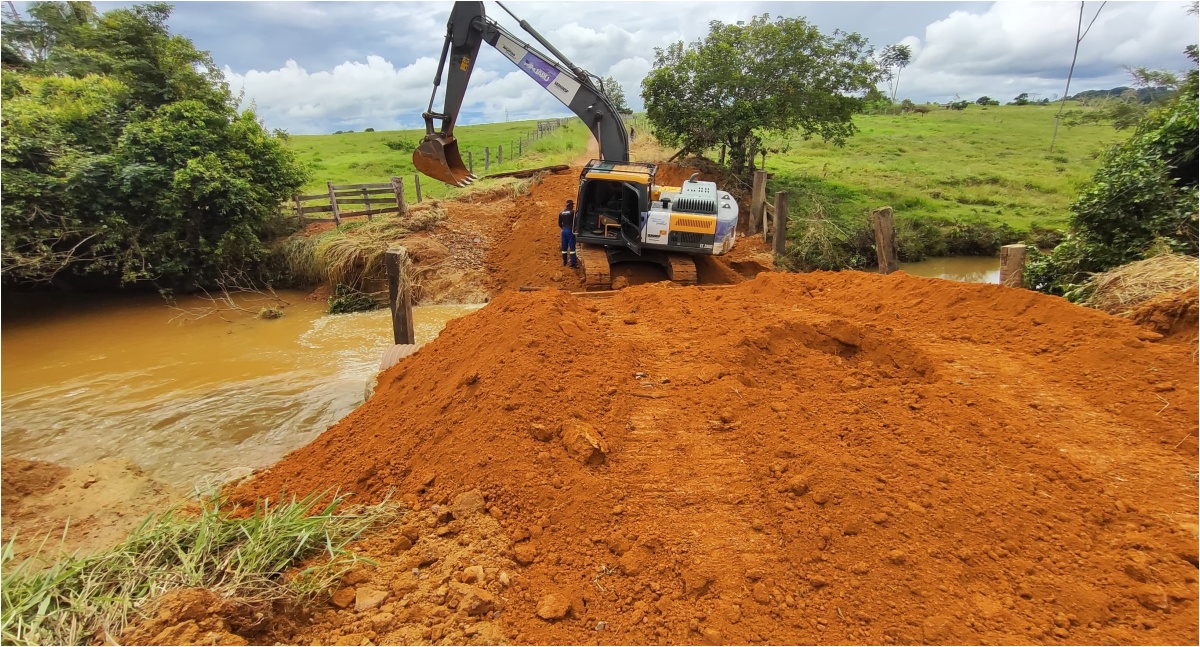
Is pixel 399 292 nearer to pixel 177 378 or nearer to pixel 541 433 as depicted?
pixel 541 433

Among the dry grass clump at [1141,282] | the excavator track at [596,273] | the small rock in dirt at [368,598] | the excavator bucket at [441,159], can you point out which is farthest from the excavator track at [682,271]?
the small rock in dirt at [368,598]

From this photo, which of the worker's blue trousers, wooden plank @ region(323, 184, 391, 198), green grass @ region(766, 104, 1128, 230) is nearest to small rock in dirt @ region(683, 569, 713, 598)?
the worker's blue trousers

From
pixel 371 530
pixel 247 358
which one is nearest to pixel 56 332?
pixel 247 358

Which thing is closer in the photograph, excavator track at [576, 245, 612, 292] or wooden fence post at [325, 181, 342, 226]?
excavator track at [576, 245, 612, 292]

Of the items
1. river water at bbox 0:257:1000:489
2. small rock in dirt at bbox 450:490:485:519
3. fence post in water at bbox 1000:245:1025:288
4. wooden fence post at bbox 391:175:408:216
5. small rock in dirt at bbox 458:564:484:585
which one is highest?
wooden fence post at bbox 391:175:408:216

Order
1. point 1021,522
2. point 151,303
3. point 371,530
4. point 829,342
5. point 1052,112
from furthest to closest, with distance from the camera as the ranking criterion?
1. point 1052,112
2. point 151,303
3. point 829,342
4. point 371,530
5. point 1021,522

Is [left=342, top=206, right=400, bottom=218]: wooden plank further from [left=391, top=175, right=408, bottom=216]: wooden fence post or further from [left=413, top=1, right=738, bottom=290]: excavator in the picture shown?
[left=413, top=1, right=738, bottom=290]: excavator

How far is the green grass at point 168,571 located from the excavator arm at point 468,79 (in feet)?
25.4

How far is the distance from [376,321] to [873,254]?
12375 millimetres

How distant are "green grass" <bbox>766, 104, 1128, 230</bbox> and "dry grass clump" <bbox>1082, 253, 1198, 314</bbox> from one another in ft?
17.9

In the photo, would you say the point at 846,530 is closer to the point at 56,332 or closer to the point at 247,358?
the point at 247,358

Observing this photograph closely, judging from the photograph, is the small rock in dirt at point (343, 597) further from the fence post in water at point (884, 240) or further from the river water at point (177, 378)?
the fence post in water at point (884, 240)

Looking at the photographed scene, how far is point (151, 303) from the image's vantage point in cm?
1202

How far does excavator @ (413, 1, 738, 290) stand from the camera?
358 inches
